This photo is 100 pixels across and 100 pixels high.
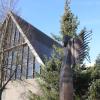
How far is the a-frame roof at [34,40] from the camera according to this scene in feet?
68.6

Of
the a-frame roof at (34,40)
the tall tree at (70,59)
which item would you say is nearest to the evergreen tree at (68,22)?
the a-frame roof at (34,40)

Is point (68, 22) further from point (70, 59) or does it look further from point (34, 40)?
point (70, 59)

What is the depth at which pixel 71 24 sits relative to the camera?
15.9 metres

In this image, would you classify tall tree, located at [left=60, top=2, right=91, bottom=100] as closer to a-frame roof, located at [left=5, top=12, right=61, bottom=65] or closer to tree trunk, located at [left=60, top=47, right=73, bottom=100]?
tree trunk, located at [left=60, top=47, right=73, bottom=100]

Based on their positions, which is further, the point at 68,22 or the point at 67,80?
the point at 68,22

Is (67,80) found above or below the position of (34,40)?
below

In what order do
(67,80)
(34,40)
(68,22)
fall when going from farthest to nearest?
(34,40) < (68,22) < (67,80)

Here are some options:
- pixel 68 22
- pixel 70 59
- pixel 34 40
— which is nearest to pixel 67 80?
pixel 70 59

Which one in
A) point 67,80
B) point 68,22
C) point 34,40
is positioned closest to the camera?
point 67,80

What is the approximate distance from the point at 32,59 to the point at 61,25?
716cm

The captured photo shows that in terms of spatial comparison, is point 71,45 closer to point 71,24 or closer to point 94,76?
point 94,76

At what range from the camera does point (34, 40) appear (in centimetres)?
2483

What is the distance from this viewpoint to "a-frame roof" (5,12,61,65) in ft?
68.6

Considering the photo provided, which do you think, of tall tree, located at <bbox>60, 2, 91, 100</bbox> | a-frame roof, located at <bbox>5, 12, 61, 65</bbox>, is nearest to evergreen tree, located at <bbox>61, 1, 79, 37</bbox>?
a-frame roof, located at <bbox>5, 12, 61, 65</bbox>
